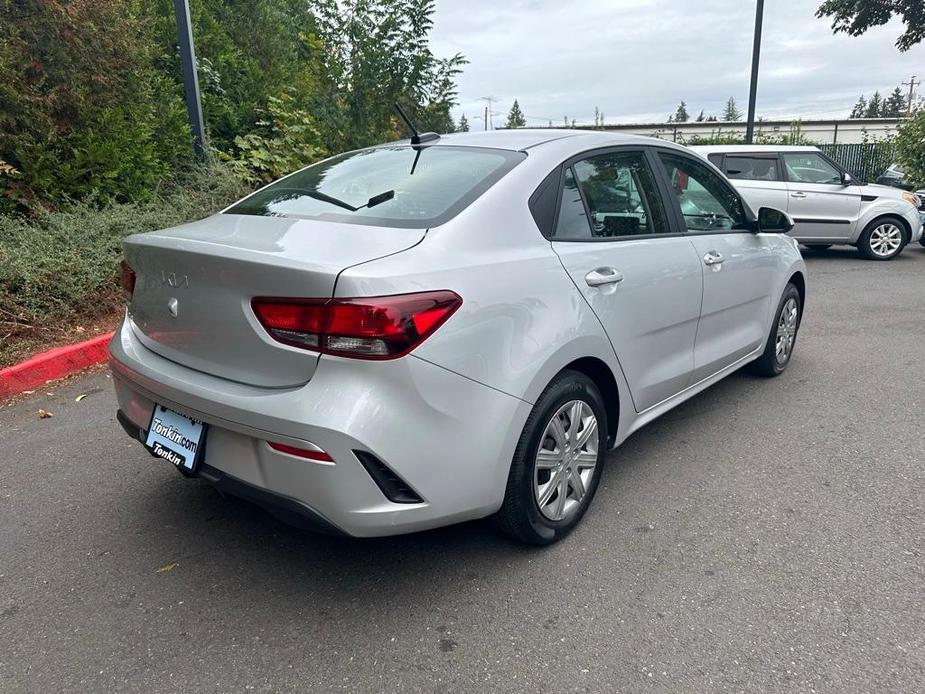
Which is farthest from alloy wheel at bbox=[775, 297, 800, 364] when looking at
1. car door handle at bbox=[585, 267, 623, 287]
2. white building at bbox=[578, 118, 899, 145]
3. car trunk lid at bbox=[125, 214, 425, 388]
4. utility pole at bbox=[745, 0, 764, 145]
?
white building at bbox=[578, 118, 899, 145]

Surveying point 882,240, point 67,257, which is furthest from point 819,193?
point 67,257

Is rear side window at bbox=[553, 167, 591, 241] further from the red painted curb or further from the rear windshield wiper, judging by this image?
the red painted curb

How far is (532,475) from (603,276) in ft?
2.87

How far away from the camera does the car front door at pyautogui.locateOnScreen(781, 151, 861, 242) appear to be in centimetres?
1045

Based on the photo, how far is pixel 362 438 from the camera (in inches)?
80.5

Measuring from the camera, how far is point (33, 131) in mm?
6359

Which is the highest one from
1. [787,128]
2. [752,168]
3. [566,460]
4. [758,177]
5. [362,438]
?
[787,128]

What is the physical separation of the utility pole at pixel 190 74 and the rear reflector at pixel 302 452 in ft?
21.2

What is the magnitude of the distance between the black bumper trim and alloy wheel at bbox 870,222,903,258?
36.4ft

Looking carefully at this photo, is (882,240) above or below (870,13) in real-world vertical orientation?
below

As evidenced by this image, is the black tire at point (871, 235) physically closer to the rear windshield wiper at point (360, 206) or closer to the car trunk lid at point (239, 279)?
the rear windshield wiper at point (360, 206)

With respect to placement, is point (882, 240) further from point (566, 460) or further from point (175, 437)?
point (175, 437)

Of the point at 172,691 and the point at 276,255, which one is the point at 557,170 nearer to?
the point at 276,255

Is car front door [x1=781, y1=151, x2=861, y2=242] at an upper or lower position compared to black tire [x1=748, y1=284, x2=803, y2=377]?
upper
